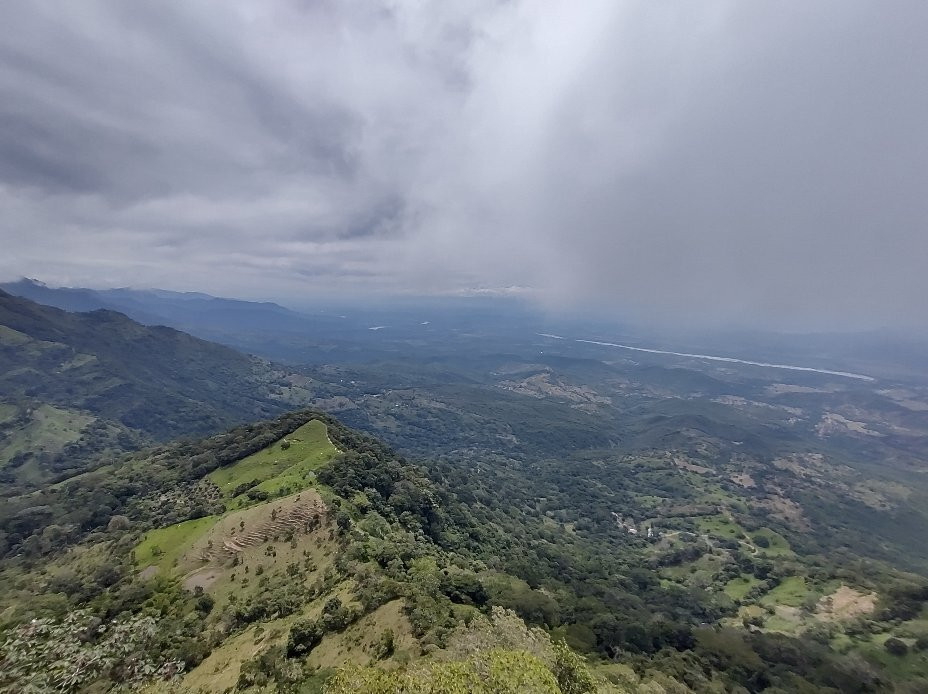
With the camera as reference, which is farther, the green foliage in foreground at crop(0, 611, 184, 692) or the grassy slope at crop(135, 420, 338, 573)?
the grassy slope at crop(135, 420, 338, 573)

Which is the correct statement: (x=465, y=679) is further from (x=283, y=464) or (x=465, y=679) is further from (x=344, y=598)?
(x=283, y=464)

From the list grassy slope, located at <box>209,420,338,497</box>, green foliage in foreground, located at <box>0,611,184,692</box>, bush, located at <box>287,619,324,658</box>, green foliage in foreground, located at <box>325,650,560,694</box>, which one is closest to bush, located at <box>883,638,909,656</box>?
green foliage in foreground, located at <box>325,650,560,694</box>

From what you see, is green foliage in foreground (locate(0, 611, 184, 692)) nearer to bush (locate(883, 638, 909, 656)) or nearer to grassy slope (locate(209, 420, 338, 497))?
grassy slope (locate(209, 420, 338, 497))

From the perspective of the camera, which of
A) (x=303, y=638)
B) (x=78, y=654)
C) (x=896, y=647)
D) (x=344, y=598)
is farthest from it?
(x=896, y=647)

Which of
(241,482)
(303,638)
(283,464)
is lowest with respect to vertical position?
(241,482)

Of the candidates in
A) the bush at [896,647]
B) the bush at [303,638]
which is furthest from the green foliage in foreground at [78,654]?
the bush at [896,647]

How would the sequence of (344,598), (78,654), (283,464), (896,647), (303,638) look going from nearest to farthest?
1. (303,638)
2. (78,654)
3. (344,598)
4. (896,647)
5. (283,464)

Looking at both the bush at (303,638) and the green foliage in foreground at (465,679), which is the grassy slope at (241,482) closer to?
the bush at (303,638)

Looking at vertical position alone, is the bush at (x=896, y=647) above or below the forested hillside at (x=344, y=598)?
below

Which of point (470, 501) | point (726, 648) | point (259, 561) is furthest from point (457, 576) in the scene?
point (470, 501)

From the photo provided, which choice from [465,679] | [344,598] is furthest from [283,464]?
[465,679]

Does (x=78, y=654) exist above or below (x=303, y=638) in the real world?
below

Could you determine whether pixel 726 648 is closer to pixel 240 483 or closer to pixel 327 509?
pixel 327 509

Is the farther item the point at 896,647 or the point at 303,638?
the point at 896,647
